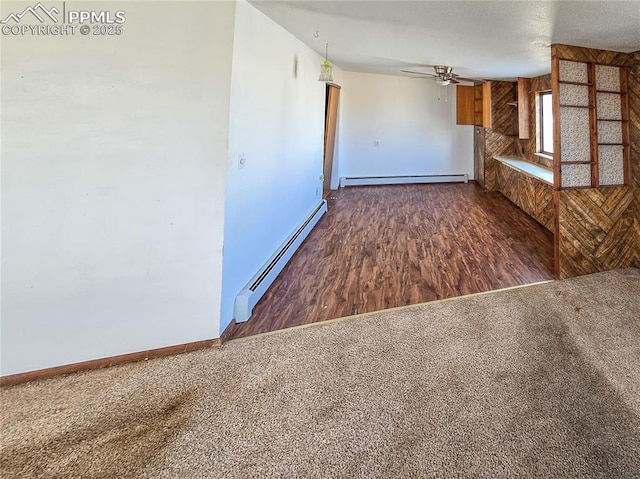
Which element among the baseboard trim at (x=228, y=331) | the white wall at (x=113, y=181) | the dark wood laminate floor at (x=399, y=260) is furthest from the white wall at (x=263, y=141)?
the dark wood laminate floor at (x=399, y=260)

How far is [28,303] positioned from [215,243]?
1.10 m

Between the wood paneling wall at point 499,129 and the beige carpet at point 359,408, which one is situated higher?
the wood paneling wall at point 499,129

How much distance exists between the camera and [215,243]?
2164 millimetres

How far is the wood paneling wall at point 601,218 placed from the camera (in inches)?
123

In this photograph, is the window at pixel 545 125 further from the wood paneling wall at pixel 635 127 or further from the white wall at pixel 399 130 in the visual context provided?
the wood paneling wall at pixel 635 127

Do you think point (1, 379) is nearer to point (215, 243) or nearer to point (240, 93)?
point (215, 243)

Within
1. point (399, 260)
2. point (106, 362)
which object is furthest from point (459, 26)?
point (106, 362)

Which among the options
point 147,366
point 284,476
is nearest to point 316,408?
point 284,476

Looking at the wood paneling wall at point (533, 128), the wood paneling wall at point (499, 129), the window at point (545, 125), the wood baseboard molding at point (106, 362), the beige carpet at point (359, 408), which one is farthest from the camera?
the wood paneling wall at point (499, 129)

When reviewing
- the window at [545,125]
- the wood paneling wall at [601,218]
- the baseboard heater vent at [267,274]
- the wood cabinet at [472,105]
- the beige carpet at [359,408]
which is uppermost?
the wood cabinet at [472,105]

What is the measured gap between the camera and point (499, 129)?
7.07 metres

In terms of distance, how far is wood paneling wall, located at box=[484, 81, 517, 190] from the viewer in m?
6.77

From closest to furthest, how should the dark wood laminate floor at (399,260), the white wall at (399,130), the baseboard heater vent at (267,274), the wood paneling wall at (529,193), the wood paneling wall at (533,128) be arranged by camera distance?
the baseboard heater vent at (267,274), the dark wood laminate floor at (399,260), the wood paneling wall at (529,193), the wood paneling wall at (533,128), the white wall at (399,130)

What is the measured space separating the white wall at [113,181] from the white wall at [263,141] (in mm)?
203
